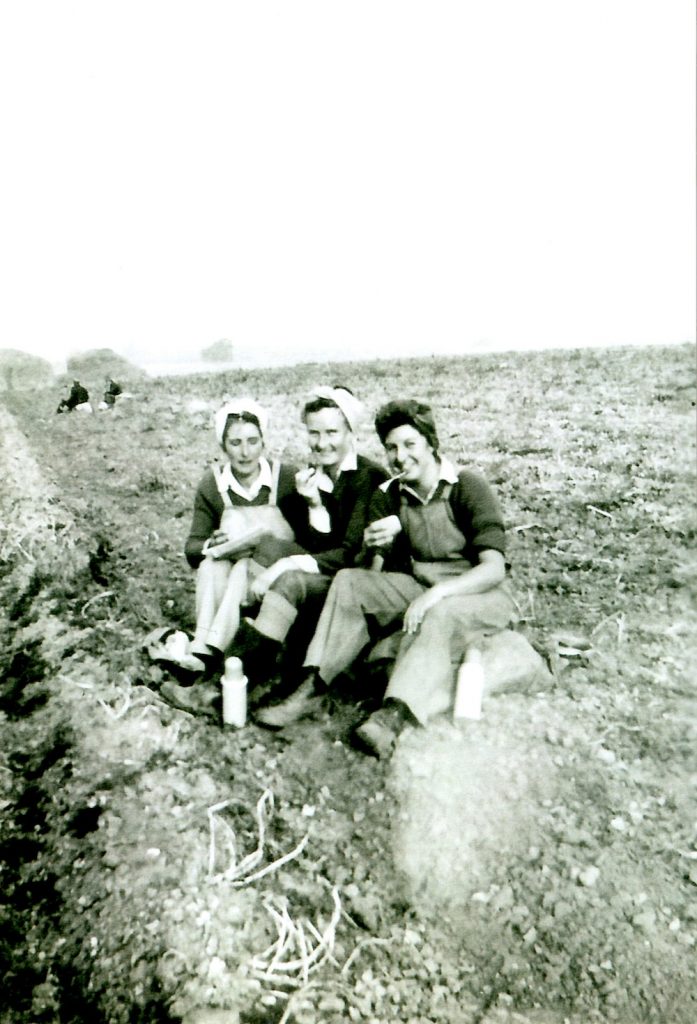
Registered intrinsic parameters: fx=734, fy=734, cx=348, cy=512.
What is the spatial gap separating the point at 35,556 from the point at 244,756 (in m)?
0.75

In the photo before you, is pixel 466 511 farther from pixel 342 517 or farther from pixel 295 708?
pixel 295 708

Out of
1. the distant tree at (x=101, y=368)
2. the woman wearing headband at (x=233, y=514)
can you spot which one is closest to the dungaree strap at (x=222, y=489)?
the woman wearing headband at (x=233, y=514)

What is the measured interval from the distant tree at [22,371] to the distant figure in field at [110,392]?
0.18m

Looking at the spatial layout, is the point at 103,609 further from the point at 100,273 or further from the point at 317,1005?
the point at 317,1005

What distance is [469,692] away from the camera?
1.95 metres

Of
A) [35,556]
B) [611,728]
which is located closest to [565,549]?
[611,728]

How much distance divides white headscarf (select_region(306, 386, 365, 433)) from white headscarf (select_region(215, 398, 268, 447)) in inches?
5.8

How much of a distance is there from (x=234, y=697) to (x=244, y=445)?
28.4 inches

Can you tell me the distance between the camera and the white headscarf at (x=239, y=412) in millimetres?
2139

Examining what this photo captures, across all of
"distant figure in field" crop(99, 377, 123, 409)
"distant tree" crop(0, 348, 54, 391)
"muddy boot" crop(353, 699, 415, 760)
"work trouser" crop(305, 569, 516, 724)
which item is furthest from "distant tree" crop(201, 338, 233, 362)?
"muddy boot" crop(353, 699, 415, 760)

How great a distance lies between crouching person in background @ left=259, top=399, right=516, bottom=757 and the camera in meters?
1.95

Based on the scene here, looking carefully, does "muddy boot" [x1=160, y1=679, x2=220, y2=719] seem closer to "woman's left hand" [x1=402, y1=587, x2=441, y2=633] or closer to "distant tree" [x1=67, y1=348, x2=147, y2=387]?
"woman's left hand" [x1=402, y1=587, x2=441, y2=633]

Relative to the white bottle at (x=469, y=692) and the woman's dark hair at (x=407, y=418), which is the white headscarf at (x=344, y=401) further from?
the white bottle at (x=469, y=692)

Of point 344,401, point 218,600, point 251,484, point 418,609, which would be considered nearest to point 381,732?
point 418,609
